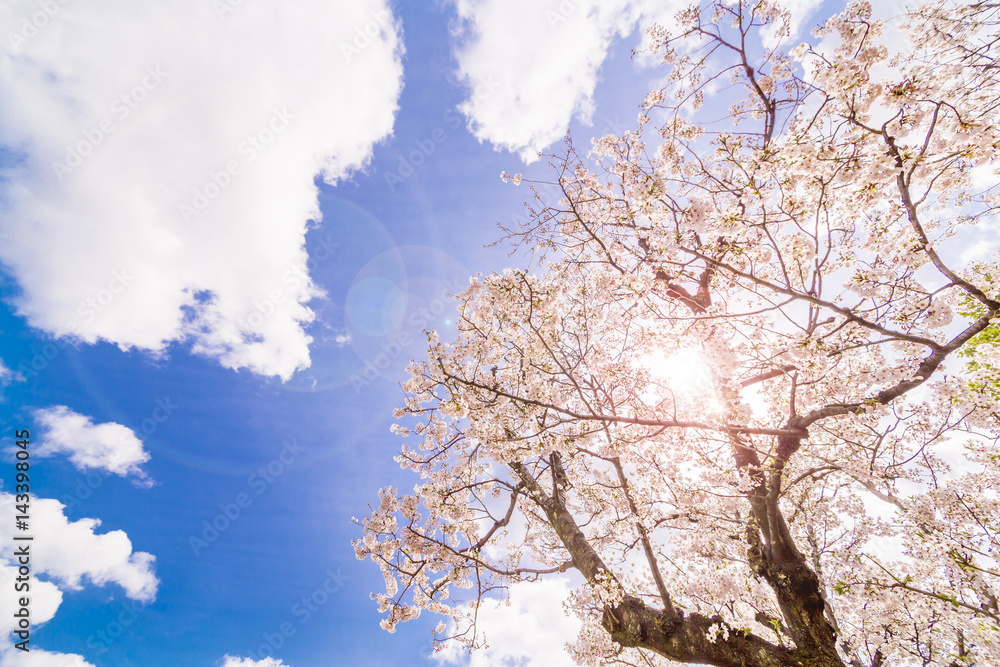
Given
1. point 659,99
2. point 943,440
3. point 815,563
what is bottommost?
point 815,563

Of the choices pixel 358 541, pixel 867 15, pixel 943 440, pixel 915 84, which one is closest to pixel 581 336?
pixel 915 84

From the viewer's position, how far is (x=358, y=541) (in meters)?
7.17

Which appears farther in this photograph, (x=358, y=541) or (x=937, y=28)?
(x=358, y=541)

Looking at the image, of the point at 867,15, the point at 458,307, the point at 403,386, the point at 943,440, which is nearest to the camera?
the point at 867,15

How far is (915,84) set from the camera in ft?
12.4

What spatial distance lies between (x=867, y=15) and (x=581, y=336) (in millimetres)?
5379

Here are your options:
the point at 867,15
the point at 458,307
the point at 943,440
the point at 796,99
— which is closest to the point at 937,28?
the point at 867,15

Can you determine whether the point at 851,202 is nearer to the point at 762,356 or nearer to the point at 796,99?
the point at 796,99

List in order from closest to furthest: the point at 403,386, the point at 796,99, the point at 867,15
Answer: the point at 867,15 < the point at 796,99 < the point at 403,386

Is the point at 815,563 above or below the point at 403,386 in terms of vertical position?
below

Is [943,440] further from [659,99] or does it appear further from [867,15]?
[659,99]

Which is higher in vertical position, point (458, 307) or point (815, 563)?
point (458, 307)

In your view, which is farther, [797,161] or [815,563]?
[815,563]

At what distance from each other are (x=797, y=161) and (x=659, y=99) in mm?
3069
